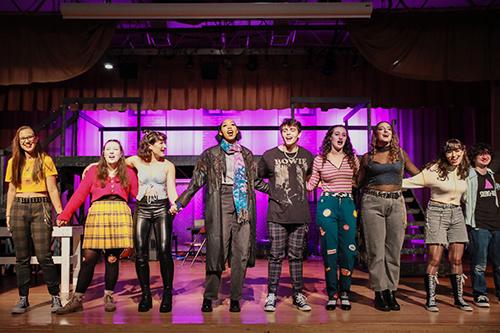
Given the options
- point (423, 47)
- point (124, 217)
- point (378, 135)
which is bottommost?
point (124, 217)

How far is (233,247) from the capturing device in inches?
168

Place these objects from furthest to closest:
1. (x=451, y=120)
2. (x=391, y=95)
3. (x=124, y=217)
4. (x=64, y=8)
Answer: (x=451, y=120) < (x=391, y=95) < (x=64, y=8) < (x=124, y=217)

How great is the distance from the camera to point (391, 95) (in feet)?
32.7

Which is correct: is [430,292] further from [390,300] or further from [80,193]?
[80,193]

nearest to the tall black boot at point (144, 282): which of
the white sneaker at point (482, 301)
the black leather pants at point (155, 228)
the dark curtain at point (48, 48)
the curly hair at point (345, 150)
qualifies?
the black leather pants at point (155, 228)

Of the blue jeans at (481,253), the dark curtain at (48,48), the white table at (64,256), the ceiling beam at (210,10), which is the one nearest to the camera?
the blue jeans at (481,253)

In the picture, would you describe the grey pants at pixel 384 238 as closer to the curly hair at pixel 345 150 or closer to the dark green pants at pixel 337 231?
the dark green pants at pixel 337 231

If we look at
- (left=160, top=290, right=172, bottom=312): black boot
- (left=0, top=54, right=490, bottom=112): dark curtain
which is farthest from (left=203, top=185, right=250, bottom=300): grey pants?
(left=0, top=54, right=490, bottom=112): dark curtain

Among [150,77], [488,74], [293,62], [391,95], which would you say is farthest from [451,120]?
[150,77]

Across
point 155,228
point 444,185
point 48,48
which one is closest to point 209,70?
point 48,48

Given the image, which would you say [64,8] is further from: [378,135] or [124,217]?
[378,135]

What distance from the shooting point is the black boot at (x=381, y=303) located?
14.1ft

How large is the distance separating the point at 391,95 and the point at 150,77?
5.14 m

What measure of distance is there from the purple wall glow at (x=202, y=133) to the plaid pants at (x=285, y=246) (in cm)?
685
